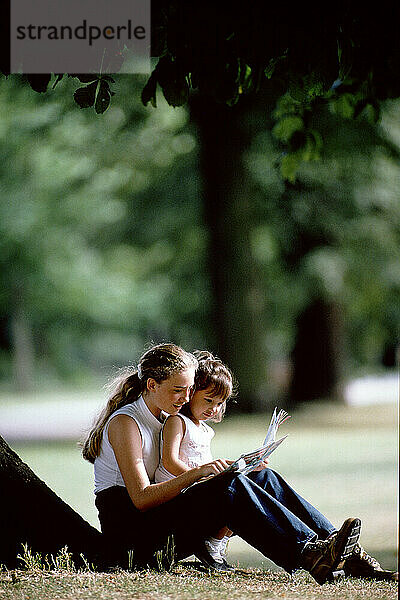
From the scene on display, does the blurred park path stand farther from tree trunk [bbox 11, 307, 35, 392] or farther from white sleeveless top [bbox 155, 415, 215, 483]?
white sleeveless top [bbox 155, 415, 215, 483]

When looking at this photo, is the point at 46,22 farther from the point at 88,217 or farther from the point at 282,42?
the point at 88,217

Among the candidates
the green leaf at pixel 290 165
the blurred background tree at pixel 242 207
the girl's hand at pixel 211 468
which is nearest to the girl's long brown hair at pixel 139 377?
the girl's hand at pixel 211 468

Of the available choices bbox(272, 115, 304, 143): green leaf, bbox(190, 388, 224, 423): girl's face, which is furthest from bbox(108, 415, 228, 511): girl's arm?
bbox(272, 115, 304, 143): green leaf

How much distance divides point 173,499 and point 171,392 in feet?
1.32

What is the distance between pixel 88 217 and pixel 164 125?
9.50m

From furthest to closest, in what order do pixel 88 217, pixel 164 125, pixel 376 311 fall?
pixel 88 217, pixel 376 311, pixel 164 125

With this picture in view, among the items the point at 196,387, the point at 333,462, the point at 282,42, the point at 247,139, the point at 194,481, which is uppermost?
the point at 247,139

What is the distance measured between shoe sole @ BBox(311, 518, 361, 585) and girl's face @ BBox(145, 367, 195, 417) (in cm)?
76

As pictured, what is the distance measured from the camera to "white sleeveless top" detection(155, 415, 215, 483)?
3680mm

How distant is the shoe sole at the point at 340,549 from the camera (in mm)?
3465

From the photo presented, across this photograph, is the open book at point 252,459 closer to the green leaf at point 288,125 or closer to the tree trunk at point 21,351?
the green leaf at point 288,125

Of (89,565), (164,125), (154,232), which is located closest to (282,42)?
(89,565)

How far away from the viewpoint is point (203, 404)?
375cm

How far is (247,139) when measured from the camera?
13.3 metres
